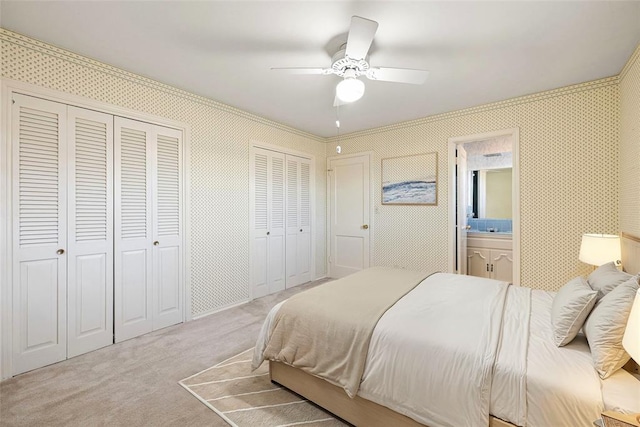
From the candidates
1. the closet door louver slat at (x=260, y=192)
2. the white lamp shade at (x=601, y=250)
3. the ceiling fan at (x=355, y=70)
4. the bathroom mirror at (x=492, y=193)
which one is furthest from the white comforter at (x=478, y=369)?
the bathroom mirror at (x=492, y=193)

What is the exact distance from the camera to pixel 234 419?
1766mm

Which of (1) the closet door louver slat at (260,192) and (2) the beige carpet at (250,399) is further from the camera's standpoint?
(1) the closet door louver slat at (260,192)

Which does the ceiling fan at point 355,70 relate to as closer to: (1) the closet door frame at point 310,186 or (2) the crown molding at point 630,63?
(2) the crown molding at point 630,63

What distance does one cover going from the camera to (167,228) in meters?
3.12

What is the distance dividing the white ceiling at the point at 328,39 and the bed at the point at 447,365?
Result: 1.65 meters

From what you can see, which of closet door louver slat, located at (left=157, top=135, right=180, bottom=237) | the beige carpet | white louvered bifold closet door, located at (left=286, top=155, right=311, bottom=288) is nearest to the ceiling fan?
closet door louver slat, located at (left=157, top=135, right=180, bottom=237)

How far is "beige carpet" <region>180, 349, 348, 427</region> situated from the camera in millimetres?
1758

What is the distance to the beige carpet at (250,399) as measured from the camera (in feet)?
5.77

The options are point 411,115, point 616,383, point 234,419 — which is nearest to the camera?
point 616,383

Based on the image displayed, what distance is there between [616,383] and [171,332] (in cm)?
334

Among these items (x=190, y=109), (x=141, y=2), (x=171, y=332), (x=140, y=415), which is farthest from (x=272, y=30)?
(x=171, y=332)

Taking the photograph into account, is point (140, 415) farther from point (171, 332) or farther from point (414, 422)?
point (414, 422)

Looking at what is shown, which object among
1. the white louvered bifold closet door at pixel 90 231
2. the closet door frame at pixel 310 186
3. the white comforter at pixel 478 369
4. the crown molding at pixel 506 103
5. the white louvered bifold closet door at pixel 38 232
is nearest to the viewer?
the white comforter at pixel 478 369

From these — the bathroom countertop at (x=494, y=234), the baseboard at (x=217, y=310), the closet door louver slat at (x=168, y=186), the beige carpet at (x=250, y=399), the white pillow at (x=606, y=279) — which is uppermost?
the closet door louver slat at (x=168, y=186)
